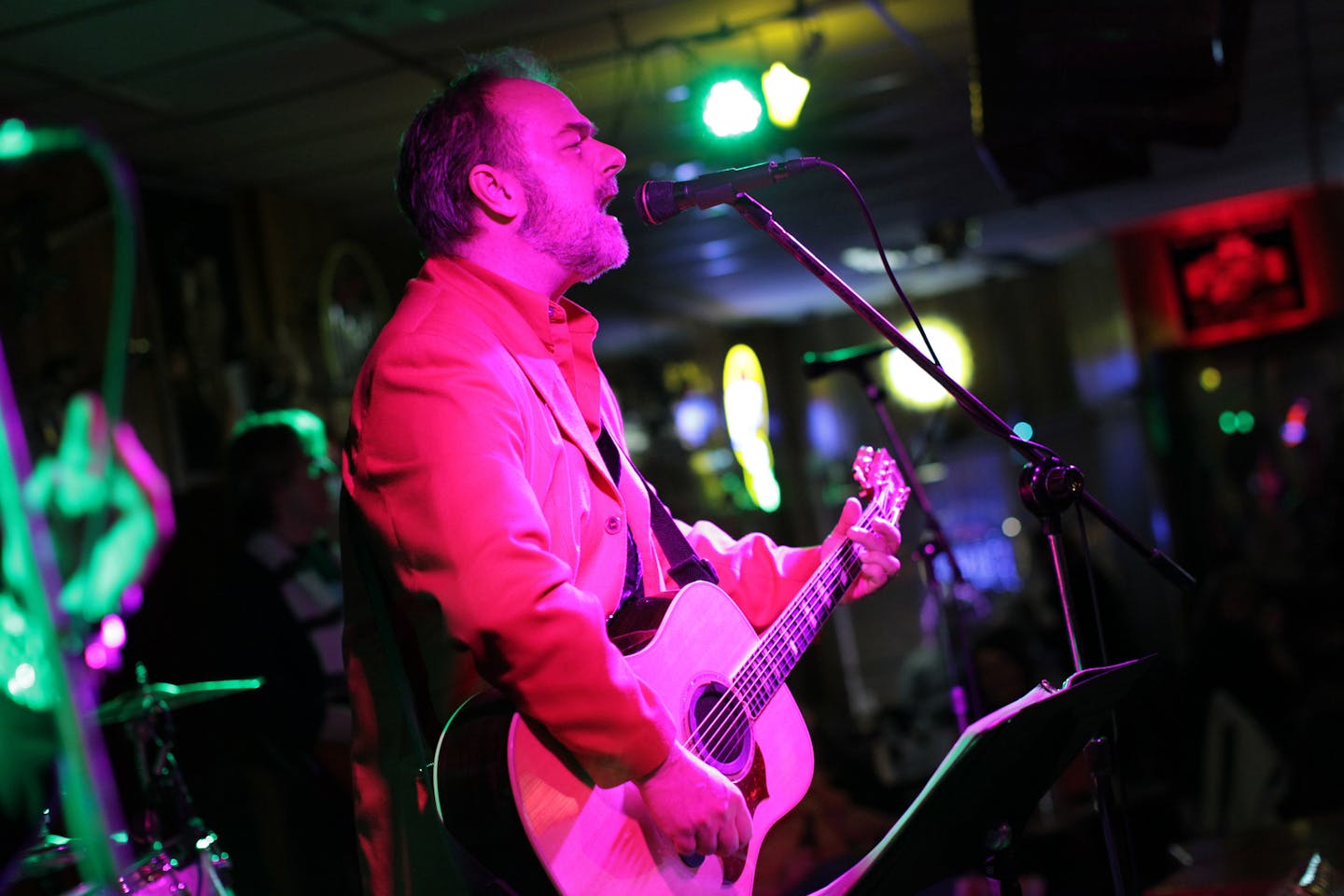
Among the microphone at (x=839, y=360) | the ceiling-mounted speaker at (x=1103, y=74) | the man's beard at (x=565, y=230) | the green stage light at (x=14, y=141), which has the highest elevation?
the ceiling-mounted speaker at (x=1103, y=74)

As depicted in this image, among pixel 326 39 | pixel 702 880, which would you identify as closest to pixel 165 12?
pixel 326 39

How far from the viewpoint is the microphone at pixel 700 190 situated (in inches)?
87.7

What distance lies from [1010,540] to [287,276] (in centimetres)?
703

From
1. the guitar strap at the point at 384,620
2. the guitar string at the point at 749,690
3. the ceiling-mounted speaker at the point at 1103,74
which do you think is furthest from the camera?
the ceiling-mounted speaker at the point at 1103,74

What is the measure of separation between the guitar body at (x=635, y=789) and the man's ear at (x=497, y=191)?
720 mm

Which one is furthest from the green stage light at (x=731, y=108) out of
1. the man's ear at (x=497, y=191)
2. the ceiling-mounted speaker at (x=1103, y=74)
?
the man's ear at (x=497, y=191)

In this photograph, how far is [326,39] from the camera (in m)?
4.67

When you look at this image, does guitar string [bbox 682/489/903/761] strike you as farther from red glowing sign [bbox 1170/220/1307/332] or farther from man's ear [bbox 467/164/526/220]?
red glowing sign [bbox 1170/220/1307/332]

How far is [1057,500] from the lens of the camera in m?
2.13

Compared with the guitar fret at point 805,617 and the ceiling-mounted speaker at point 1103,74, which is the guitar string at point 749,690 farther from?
the ceiling-mounted speaker at point 1103,74

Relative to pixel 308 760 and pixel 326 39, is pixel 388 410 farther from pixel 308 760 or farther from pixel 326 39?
pixel 326 39

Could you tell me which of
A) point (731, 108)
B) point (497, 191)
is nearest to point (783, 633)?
point (497, 191)

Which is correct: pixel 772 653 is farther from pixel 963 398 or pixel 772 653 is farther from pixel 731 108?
pixel 731 108

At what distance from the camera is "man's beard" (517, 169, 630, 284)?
2.21 m
